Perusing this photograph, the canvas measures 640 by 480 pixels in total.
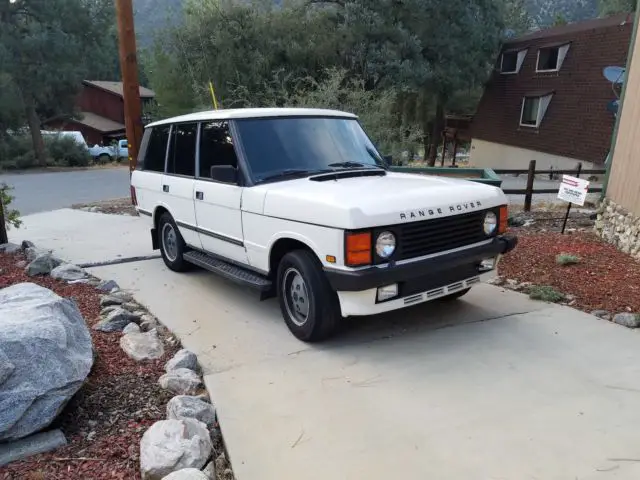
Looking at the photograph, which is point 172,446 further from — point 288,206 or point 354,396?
point 288,206

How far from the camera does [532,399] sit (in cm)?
347

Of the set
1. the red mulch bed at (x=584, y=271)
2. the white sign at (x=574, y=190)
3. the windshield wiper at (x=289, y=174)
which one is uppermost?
the windshield wiper at (x=289, y=174)

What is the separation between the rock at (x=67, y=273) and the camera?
235 inches

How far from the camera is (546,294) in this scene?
5.29 meters

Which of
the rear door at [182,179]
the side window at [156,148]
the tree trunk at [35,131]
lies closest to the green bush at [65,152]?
the tree trunk at [35,131]

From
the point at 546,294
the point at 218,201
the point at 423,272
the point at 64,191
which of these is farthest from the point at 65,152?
the point at 423,272

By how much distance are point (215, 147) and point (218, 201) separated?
Result: 580mm

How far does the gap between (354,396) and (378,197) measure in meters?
1.47

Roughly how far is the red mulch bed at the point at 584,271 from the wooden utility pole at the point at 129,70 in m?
6.66

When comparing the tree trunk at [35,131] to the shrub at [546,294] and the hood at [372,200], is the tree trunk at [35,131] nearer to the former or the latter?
the hood at [372,200]

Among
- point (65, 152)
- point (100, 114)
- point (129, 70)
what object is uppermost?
point (129, 70)

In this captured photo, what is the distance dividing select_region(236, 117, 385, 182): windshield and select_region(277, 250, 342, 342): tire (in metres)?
0.92

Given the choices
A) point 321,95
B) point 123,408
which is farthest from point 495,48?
point 123,408

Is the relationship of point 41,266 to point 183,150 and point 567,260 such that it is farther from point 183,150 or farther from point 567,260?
point 567,260
